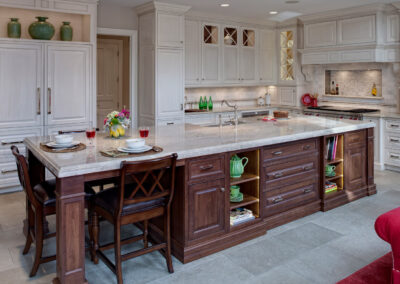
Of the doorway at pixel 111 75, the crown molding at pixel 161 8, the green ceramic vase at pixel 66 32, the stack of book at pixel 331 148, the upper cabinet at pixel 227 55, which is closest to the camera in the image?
the stack of book at pixel 331 148

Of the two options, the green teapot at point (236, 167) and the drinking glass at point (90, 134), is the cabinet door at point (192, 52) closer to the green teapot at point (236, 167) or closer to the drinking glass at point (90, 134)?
the green teapot at point (236, 167)

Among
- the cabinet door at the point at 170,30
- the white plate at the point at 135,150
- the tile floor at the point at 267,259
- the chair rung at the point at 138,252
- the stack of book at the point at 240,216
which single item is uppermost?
the cabinet door at the point at 170,30

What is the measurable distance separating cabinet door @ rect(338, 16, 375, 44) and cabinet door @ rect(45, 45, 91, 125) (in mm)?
4083

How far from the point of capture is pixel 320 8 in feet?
20.7

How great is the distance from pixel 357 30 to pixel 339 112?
1331 millimetres

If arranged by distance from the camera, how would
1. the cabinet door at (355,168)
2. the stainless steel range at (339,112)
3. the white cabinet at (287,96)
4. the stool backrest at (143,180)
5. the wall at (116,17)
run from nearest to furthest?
1. the stool backrest at (143,180)
2. the cabinet door at (355,168)
3. the wall at (116,17)
4. the stainless steel range at (339,112)
5. the white cabinet at (287,96)

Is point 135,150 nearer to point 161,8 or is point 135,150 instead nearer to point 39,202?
point 39,202

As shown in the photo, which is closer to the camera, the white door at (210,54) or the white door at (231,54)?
the white door at (210,54)

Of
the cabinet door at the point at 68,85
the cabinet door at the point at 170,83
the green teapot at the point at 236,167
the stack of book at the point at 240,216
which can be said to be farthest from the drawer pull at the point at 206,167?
the cabinet door at the point at 170,83

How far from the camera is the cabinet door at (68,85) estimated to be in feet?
16.4

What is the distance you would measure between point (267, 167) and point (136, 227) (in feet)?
4.52

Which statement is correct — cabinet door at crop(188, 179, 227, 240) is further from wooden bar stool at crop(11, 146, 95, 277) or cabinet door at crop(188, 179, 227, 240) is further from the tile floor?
wooden bar stool at crop(11, 146, 95, 277)

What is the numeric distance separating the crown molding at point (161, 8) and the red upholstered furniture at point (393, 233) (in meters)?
4.47

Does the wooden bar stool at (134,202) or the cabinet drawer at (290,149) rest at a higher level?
the cabinet drawer at (290,149)
